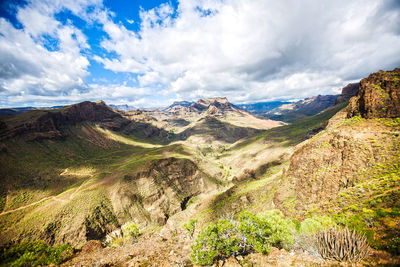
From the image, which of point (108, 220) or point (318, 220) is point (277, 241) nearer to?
point (318, 220)

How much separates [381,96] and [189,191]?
95075 mm

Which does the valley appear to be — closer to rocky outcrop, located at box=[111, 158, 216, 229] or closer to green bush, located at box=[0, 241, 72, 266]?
rocky outcrop, located at box=[111, 158, 216, 229]

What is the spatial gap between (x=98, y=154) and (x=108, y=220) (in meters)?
106

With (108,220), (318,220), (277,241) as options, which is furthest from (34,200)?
(318,220)

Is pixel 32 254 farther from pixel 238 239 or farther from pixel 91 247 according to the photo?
pixel 238 239

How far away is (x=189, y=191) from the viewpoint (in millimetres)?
99375

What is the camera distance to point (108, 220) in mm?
65625

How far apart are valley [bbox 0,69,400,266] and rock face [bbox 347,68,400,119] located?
5.6 inches

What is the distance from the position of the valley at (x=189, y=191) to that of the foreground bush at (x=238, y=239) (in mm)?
1050

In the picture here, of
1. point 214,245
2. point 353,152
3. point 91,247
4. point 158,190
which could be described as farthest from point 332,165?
point 158,190

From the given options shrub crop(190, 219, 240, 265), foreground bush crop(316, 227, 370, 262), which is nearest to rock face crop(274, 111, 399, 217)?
foreground bush crop(316, 227, 370, 262)

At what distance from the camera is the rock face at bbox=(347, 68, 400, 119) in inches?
1029

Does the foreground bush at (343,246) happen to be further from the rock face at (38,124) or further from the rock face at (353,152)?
the rock face at (38,124)

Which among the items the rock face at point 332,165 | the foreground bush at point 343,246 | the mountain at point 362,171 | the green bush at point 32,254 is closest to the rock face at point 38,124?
the green bush at point 32,254
